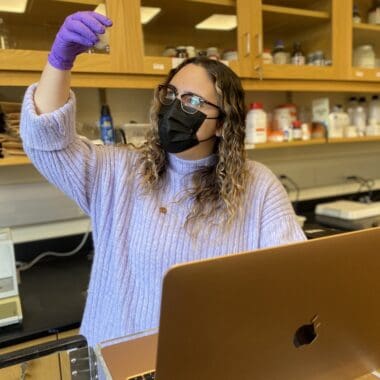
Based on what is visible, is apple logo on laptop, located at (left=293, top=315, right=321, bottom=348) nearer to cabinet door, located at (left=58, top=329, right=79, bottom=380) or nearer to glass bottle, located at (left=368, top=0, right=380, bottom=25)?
cabinet door, located at (left=58, top=329, right=79, bottom=380)

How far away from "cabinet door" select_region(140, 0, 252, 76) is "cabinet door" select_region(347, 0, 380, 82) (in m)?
0.61

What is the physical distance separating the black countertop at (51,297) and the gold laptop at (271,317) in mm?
603

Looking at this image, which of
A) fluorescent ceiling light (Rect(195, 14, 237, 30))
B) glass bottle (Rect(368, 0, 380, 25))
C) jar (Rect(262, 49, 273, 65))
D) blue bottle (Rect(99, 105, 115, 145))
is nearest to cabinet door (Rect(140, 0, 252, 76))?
fluorescent ceiling light (Rect(195, 14, 237, 30))

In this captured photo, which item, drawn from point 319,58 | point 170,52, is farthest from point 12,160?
point 319,58

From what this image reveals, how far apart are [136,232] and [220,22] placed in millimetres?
1060

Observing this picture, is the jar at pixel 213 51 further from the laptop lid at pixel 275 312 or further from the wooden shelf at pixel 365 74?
the laptop lid at pixel 275 312

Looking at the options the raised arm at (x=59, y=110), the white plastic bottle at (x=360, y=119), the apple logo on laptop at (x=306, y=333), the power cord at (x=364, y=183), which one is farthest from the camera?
the power cord at (x=364, y=183)

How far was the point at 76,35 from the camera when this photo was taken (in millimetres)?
767

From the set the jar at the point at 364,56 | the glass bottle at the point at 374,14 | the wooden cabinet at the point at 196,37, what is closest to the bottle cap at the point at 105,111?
the wooden cabinet at the point at 196,37

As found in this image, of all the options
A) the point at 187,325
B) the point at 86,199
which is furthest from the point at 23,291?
the point at 187,325

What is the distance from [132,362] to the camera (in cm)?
61

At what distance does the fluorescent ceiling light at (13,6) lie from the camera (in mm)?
1284

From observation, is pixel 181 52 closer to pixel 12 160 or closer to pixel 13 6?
pixel 13 6

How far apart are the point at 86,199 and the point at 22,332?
466 mm
